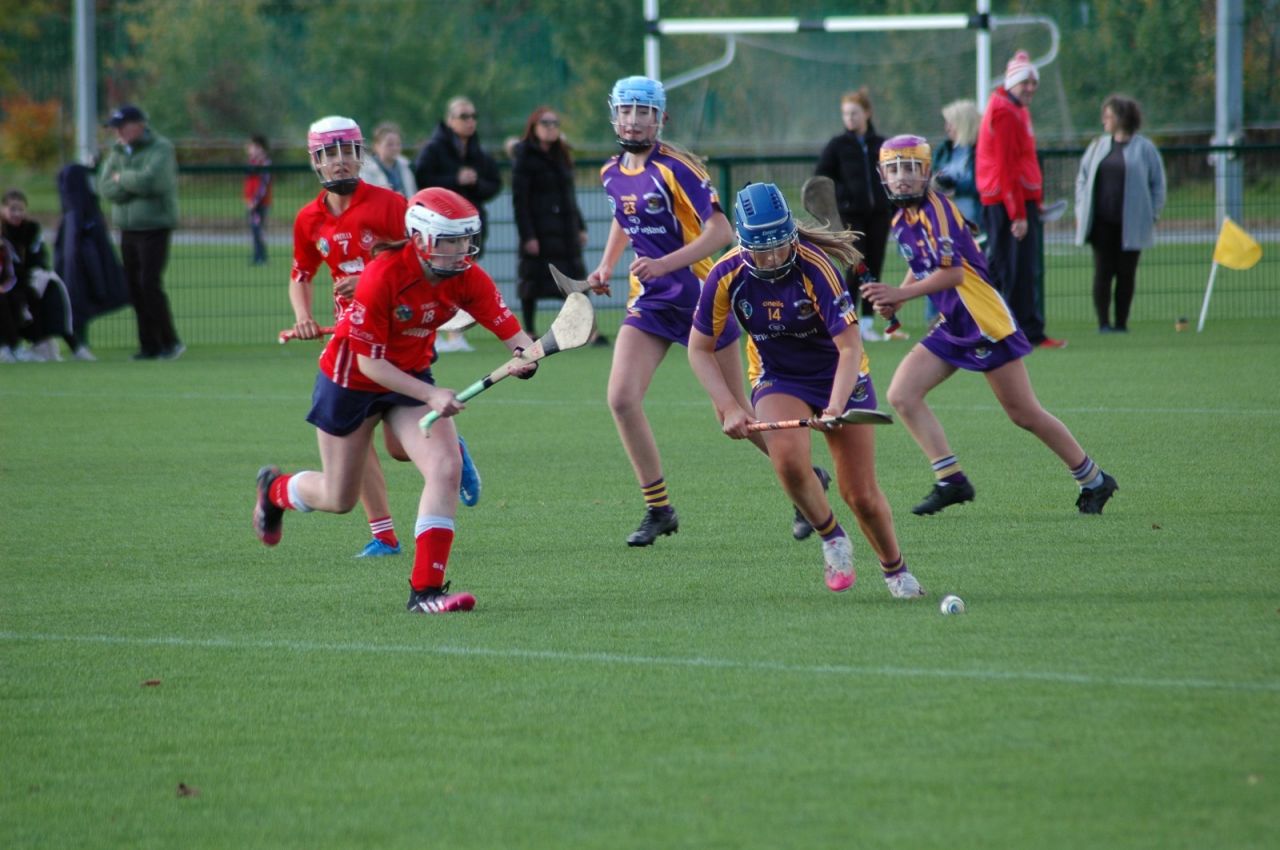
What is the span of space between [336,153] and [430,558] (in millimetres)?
1936

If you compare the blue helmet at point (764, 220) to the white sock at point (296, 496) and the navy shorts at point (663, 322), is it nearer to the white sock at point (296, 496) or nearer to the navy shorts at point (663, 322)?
the navy shorts at point (663, 322)

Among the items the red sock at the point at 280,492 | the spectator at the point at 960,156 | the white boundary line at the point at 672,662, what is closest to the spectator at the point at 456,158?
the spectator at the point at 960,156

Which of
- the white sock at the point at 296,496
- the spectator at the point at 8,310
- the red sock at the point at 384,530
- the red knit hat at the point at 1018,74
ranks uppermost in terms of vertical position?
the red knit hat at the point at 1018,74

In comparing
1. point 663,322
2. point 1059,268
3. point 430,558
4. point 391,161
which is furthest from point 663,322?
point 1059,268

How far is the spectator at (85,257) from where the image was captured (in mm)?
16906

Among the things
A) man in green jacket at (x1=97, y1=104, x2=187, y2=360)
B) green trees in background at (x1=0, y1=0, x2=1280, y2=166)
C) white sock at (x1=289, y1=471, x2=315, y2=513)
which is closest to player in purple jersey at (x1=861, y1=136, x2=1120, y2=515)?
white sock at (x1=289, y1=471, x2=315, y2=513)

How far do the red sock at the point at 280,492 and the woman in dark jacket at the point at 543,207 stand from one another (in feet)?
30.4

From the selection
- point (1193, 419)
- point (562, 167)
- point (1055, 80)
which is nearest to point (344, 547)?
point (1193, 419)

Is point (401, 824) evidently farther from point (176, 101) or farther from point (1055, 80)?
point (176, 101)

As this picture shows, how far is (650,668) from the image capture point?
576cm

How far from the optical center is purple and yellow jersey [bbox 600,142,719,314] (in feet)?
27.6

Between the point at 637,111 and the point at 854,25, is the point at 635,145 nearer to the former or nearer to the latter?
the point at 637,111

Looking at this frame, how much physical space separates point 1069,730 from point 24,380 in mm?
12185

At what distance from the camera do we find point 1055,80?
33.4 metres
